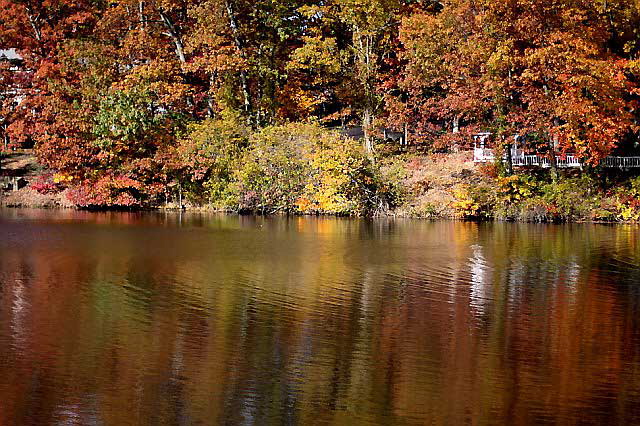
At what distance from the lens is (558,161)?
3600 centimetres

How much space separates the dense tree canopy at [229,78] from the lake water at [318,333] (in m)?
11.6

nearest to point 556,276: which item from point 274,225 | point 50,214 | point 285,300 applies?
point 285,300

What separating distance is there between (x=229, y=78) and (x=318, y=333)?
2932 centimetres

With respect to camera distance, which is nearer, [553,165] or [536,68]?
[536,68]

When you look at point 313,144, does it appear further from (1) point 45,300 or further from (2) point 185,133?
(1) point 45,300

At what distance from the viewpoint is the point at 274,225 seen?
31.6 metres

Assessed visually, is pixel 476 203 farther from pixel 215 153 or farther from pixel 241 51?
pixel 241 51

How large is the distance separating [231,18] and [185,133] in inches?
207

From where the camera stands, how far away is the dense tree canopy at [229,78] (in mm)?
34438

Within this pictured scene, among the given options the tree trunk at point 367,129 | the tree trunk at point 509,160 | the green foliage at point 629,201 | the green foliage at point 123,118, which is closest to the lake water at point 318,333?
the green foliage at point 629,201

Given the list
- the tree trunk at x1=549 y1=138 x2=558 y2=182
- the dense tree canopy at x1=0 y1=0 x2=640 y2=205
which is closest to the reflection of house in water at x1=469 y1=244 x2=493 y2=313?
the tree trunk at x1=549 y1=138 x2=558 y2=182

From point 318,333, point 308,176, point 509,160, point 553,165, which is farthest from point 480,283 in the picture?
point 308,176

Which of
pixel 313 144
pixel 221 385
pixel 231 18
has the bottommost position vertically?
pixel 221 385

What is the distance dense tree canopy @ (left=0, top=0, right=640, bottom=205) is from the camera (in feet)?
113
